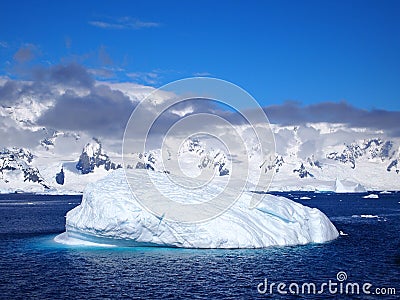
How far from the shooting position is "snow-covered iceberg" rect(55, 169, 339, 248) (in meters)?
49.0

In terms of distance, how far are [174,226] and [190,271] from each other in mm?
10131

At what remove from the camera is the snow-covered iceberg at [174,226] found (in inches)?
1929

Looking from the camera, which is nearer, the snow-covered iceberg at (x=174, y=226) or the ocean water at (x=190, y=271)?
the ocean water at (x=190, y=271)

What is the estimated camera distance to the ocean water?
3366 cm

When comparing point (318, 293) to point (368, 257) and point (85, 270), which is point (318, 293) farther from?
point (85, 270)

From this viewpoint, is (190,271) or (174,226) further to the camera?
(174,226)

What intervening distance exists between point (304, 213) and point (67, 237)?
94.9 feet

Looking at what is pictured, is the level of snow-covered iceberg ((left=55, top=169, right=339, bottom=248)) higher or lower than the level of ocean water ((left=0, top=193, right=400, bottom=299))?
higher

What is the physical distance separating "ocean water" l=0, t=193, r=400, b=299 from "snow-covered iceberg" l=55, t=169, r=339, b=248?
4.84ft

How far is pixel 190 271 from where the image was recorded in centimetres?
3906

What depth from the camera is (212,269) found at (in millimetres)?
39812

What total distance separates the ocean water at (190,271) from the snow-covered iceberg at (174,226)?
1477 mm

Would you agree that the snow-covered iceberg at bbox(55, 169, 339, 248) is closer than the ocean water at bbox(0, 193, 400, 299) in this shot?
No

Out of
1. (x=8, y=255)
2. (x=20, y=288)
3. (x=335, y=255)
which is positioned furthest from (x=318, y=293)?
(x=8, y=255)
